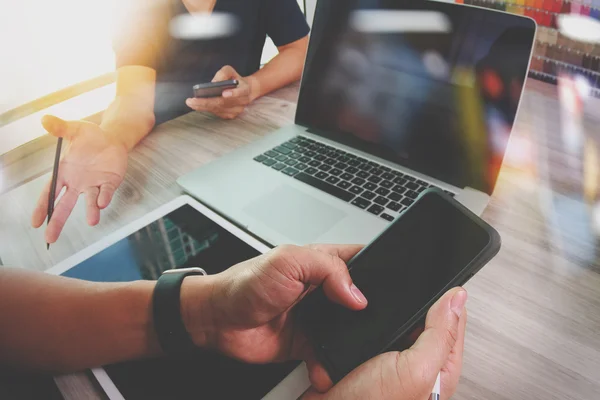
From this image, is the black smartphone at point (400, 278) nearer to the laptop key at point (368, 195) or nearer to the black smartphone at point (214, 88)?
the laptop key at point (368, 195)

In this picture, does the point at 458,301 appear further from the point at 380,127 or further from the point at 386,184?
the point at 380,127

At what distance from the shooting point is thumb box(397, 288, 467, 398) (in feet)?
1.13

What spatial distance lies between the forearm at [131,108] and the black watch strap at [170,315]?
40cm

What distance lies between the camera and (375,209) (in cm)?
58

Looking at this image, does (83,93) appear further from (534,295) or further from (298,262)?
(534,295)

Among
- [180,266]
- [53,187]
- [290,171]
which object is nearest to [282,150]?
[290,171]

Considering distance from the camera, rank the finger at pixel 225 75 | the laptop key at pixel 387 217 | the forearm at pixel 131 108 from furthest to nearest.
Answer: the finger at pixel 225 75, the forearm at pixel 131 108, the laptop key at pixel 387 217

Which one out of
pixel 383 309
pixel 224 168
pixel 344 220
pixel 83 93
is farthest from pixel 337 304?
pixel 83 93

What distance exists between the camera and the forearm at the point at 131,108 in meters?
0.81

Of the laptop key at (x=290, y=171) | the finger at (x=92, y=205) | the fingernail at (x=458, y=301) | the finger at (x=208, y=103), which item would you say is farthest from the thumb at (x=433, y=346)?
the finger at (x=208, y=103)

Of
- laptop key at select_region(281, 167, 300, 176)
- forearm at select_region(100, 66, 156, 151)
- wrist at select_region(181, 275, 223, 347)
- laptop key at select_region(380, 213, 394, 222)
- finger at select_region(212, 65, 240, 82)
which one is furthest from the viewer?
finger at select_region(212, 65, 240, 82)

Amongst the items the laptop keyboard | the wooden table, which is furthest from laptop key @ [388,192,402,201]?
the wooden table

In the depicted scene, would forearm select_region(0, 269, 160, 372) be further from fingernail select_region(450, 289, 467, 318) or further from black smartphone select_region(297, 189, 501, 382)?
fingernail select_region(450, 289, 467, 318)

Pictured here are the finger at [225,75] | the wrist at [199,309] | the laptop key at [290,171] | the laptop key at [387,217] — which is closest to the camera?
the wrist at [199,309]
